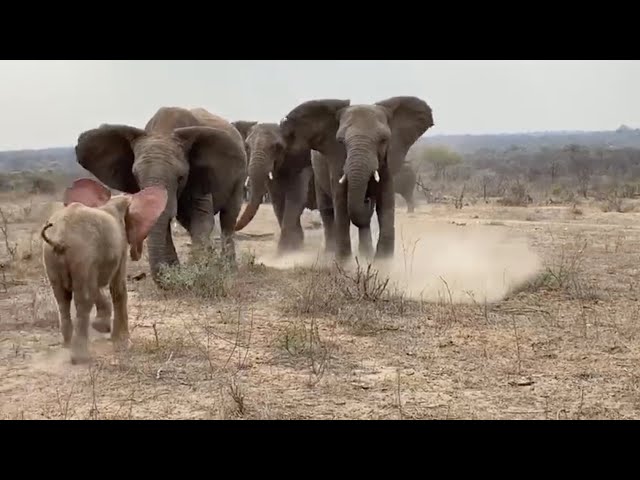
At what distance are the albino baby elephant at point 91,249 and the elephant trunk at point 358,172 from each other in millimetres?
3565

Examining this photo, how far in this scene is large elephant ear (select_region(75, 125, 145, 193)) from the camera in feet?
31.4

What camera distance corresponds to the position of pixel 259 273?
10688mm

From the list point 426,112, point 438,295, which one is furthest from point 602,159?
point 438,295

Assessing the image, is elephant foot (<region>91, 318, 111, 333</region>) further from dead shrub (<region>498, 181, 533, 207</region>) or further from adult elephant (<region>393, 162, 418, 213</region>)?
dead shrub (<region>498, 181, 533, 207</region>)

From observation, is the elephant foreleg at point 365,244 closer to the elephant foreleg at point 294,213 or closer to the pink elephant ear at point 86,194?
the elephant foreleg at point 294,213

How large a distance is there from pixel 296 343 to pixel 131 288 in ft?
11.8

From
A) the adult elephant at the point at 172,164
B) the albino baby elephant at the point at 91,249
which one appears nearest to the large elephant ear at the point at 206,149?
the adult elephant at the point at 172,164

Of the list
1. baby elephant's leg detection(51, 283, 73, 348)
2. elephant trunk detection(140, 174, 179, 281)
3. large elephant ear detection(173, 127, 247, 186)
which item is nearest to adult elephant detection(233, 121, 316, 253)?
large elephant ear detection(173, 127, 247, 186)

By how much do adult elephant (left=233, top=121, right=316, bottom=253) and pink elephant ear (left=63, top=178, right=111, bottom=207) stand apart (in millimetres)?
5717

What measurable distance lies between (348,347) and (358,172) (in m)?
3.92

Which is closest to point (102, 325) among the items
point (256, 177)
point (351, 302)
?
point (351, 302)

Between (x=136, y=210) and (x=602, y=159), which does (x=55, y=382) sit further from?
(x=602, y=159)

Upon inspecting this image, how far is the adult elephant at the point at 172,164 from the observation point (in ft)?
29.9

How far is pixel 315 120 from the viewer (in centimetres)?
1155
